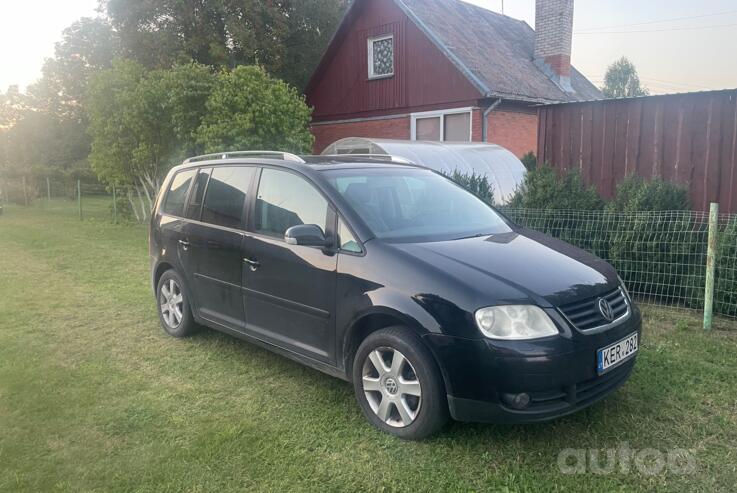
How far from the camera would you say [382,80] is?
772 inches

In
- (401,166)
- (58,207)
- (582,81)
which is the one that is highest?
(582,81)

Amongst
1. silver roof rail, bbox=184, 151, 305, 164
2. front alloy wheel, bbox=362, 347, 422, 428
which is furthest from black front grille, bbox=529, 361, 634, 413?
silver roof rail, bbox=184, 151, 305, 164

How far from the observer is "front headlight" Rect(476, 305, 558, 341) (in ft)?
10.2

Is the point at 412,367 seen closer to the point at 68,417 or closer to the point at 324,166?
the point at 324,166

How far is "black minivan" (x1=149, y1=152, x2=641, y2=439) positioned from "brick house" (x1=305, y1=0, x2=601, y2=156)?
42.4 ft

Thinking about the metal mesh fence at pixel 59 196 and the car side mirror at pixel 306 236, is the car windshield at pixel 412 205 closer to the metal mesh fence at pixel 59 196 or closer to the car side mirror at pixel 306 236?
the car side mirror at pixel 306 236

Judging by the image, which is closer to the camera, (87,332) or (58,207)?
(87,332)

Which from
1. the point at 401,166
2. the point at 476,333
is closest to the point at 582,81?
the point at 401,166

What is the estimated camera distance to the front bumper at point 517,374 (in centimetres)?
306

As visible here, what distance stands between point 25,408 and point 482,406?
10.3 feet

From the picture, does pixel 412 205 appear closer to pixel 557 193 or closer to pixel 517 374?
pixel 517 374

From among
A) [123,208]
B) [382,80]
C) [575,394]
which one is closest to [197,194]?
[575,394]

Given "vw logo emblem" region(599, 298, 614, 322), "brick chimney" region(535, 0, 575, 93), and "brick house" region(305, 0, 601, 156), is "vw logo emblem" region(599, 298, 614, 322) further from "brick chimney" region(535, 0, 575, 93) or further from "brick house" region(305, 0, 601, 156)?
"brick chimney" region(535, 0, 575, 93)

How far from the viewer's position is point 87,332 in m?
5.78
